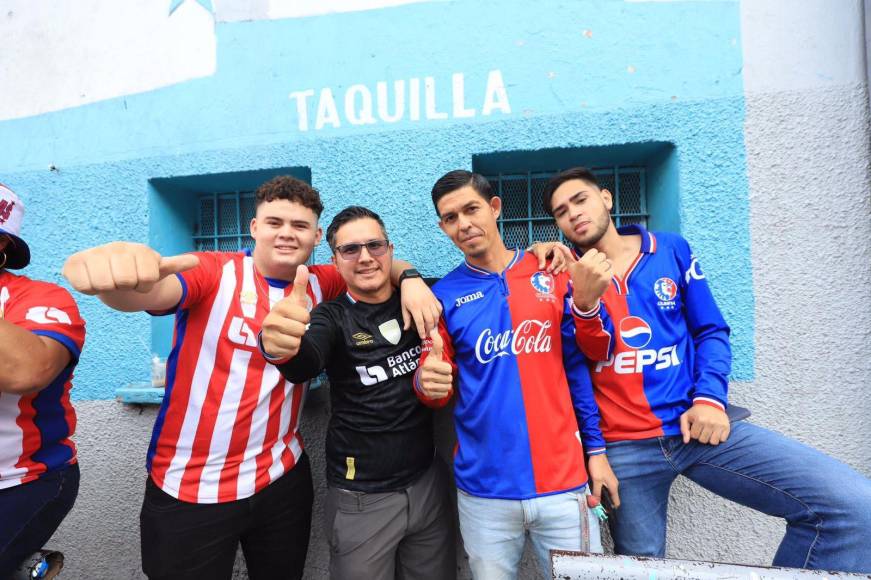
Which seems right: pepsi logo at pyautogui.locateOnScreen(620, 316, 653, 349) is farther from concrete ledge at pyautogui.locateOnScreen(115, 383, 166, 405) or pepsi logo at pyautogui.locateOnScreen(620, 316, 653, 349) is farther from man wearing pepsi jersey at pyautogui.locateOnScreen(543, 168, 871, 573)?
concrete ledge at pyautogui.locateOnScreen(115, 383, 166, 405)

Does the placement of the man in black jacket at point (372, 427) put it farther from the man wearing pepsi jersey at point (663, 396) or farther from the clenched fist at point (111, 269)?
the man wearing pepsi jersey at point (663, 396)

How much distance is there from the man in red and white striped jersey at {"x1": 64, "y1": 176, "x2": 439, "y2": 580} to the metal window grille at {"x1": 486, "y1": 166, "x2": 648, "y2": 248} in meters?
1.04

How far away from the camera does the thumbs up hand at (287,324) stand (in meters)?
1.43

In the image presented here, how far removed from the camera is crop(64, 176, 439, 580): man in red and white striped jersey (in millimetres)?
1799

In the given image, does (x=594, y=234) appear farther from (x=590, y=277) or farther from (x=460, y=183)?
(x=460, y=183)

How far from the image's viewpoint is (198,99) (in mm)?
2688

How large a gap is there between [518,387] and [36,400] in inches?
80.6

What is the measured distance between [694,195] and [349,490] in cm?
244

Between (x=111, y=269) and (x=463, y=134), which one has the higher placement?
(x=463, y=134)

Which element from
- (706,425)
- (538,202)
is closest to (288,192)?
(538,202)

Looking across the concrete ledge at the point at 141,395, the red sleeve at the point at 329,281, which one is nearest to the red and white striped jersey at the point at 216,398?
the red sleeve at the point at 329,281

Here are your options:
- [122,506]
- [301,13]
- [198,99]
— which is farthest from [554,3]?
[122,506]

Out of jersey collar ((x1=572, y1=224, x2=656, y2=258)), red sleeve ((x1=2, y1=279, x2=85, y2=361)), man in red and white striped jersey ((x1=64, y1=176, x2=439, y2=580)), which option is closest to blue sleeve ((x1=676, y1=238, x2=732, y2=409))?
jersey collar ((x1=572, y1=224, x2=656, y2=258))

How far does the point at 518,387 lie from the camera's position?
5.74ft
